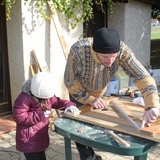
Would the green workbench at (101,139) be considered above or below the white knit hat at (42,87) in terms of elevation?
below

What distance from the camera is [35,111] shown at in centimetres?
233

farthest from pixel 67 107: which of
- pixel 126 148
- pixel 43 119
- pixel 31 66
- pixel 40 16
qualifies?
pixel 40 16

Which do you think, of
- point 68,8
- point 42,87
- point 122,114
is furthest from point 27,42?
point 122,114

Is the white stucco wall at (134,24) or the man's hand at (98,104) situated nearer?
the man's hand at (98,104)

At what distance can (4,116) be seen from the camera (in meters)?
4.59

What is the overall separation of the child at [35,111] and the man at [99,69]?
0.19 meters

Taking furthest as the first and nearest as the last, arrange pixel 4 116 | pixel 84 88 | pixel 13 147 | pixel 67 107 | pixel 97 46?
1. pixel 4 116
2. pixel 13 147
3. pixel 84 88
4. pixel 67 107
5. pixel 97 46

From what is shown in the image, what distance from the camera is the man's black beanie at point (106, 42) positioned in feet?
6.79

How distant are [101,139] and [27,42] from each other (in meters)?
2.94

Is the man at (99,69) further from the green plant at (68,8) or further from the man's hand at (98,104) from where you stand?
the green plant at (68,8)

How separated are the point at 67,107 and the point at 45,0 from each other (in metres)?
2.66

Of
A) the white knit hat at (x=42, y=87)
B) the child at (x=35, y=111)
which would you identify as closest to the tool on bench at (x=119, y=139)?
the child at (x=35, y=111)

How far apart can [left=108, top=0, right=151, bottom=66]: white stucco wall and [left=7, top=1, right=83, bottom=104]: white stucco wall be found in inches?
78.4

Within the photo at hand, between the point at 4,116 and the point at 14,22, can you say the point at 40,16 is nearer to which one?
the point at 14,22
